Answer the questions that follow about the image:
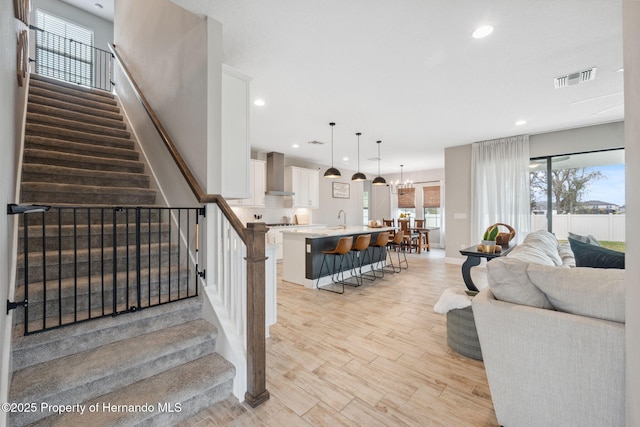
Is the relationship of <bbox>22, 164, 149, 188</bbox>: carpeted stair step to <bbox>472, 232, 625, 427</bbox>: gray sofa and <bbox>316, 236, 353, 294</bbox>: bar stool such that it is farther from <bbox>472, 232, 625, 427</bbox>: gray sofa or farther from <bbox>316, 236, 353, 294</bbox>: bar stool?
<bbox>472, 232, 625, 427</bbox>: gray sofa

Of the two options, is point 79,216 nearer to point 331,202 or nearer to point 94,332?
point 94,332

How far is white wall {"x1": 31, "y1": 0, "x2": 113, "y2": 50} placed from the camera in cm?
533

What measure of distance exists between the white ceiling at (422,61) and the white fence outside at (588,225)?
172cm

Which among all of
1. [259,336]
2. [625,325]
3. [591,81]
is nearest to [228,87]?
[259,336]

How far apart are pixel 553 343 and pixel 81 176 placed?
4.03 m

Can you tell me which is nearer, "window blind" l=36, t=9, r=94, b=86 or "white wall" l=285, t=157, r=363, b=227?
"window blind" l=36, t=9, r=94, b=86

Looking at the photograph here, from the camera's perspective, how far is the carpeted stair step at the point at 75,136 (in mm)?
3047

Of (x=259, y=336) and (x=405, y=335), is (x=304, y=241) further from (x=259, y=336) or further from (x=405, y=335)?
(x=259, y=336)

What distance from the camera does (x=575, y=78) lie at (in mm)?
3236

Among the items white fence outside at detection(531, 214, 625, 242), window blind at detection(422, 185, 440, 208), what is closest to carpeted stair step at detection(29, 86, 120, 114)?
white fence outside at detection(531, 214, 625, 242)

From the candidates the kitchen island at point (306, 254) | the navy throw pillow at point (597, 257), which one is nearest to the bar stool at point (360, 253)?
the kitchen island at point (306, 254)

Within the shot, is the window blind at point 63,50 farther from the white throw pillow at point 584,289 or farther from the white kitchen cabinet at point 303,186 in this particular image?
the white throw pillow at point 584,289

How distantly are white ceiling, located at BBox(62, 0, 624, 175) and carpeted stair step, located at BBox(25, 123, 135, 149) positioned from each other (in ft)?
6.13

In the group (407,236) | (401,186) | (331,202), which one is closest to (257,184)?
(331,202)
